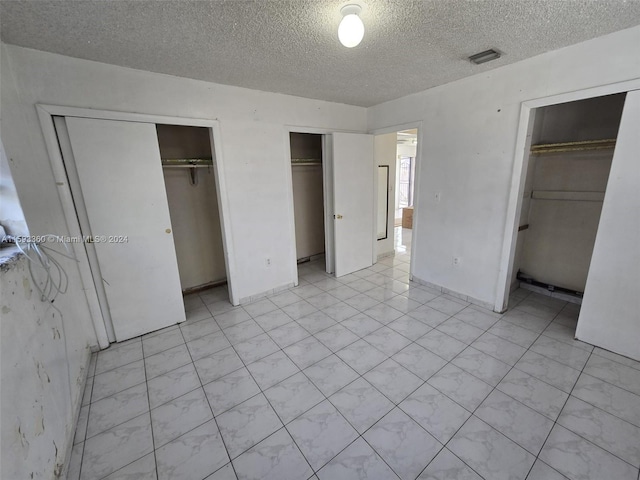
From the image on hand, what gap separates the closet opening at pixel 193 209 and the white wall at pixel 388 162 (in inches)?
94.1

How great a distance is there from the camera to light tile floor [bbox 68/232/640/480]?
1.40 metres

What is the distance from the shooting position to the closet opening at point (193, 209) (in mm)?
3078

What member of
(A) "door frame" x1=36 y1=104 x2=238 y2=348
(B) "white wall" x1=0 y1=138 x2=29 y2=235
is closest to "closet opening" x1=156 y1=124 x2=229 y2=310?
Answer: (A) "door frame" x1=36 y1=104 x2=238 y2=348

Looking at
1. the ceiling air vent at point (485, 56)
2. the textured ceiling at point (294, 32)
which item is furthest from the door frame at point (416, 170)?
the ceiling air vent at point (485, 56)

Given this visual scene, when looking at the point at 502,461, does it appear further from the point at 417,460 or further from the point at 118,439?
the point at 118,439

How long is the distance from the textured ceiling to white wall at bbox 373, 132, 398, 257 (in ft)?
5.44

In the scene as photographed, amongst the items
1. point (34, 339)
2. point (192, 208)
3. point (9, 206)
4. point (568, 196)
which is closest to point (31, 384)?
point (34, 339)

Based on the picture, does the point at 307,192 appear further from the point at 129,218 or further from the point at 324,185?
the point at 129,218

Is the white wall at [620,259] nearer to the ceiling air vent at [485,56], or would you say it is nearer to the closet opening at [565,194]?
the closet opening at [565,194]

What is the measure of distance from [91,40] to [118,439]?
2538 millimetres

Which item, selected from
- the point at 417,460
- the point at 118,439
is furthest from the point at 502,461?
the point at 118,439

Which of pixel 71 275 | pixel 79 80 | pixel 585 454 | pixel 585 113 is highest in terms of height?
pixel 79 80

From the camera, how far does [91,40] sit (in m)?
1.75

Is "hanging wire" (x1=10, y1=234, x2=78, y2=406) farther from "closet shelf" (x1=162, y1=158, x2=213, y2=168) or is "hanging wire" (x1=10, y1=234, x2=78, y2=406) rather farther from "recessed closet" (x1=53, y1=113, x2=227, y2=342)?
"closet shelf" (x1=162, y1=158, x2=213, y2=168)
